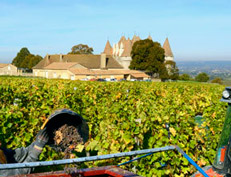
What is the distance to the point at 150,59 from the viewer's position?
209 feet

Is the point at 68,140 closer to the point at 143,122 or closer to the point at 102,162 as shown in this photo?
the point at 102,162

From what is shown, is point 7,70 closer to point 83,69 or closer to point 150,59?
point 83,69

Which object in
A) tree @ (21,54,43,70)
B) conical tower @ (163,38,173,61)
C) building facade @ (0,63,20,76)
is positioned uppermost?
conical tower @ (163,38,173,61)

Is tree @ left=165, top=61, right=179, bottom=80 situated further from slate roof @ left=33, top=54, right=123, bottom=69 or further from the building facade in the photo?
the building facade

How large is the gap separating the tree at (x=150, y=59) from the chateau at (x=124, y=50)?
19.1 metres

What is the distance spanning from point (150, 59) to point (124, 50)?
2434 cm

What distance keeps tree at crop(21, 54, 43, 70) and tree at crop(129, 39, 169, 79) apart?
38.5 metres

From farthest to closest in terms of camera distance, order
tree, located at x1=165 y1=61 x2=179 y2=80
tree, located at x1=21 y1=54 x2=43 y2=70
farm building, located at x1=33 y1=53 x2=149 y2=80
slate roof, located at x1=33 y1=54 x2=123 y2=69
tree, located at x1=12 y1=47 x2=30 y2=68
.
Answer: tree, located at x1=12 y1=47 x2=30 y2=68 → tree, located at x1=21 y1=54 x2=43 y2=70 → tree, located at x1=165 y1=61 x2=179 y2=80 → slate roof, located at x1=33 y1=54 x2=123 y2=69 → farm building, located at x1=33 y1=53 x2=149 y2=80

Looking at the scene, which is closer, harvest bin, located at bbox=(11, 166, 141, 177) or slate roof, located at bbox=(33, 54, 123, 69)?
harvest bin, located at bbox=(11, 166, 141, 177)

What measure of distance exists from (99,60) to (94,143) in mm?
70871

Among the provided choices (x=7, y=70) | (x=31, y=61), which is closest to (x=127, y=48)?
(x=31, y=61)

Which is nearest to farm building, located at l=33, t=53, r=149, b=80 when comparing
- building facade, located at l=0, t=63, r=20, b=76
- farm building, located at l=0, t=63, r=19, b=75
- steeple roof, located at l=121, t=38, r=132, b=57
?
steeple roof, located at l=121, t=38, r=132, b=57

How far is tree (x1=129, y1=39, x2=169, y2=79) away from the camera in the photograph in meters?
63.5

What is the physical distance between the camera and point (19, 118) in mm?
6000
